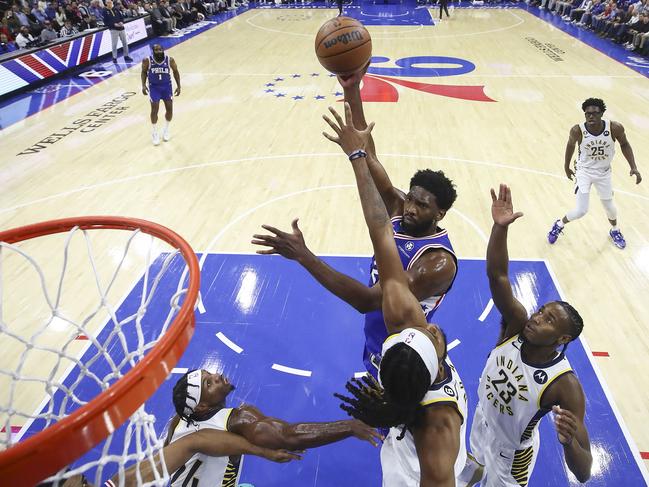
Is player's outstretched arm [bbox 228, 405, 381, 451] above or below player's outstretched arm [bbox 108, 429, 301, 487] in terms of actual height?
below

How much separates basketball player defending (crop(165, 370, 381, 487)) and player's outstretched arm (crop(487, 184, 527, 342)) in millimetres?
1018

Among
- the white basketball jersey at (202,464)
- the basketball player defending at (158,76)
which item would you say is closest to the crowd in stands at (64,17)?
the basketball player defending at (158,76)

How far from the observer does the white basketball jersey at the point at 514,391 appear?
8.01 ft

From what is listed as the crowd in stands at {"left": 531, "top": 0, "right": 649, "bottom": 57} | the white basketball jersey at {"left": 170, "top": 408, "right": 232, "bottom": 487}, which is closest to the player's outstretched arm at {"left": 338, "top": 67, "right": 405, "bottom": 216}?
the white basketball jersey at {"left": 170, "top": 408, "right": 232, "bottom": 487}

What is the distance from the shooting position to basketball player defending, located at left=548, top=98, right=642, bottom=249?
5.06 meters

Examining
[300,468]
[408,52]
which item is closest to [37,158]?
[300,468]

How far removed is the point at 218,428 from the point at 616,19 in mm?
18523

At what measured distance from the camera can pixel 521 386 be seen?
8.23 feet

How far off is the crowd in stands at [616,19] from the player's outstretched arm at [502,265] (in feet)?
48.0

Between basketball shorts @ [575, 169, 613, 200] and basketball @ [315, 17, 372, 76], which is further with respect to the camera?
basketball shorts @ [575, 169, 613, 200]

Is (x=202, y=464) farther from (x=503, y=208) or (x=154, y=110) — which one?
(x=154, y=110)

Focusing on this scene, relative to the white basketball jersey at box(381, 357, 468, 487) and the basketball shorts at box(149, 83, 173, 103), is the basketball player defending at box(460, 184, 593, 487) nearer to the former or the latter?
the white basketball jersey at box(381, 357, 468, 487)

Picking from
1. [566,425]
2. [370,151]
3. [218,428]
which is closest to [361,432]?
[218,428]

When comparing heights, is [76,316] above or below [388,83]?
above
